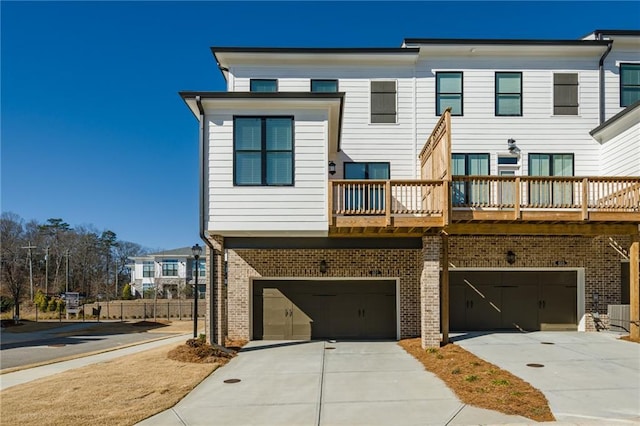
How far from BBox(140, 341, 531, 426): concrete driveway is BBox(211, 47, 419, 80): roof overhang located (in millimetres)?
9348

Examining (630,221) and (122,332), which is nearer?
(630,221)

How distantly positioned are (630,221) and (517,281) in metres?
3.80

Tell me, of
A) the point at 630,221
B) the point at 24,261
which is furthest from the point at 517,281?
the point at 24,261

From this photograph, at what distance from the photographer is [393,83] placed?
15133 mm

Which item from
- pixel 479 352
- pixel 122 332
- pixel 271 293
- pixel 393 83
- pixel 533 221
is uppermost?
pixel 393 83

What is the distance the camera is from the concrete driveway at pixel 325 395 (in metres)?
6.59

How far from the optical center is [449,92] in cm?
1516

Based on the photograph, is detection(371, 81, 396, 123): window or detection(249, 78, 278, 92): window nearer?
detection(371, 81, 396, 123): window

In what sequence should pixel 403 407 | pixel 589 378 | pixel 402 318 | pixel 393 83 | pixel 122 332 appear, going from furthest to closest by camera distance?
pixel 122 332
pixel 393 83
pixel 402 318
pixel 589 378
pixel 403 407

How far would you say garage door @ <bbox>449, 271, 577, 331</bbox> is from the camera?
14.7 meters

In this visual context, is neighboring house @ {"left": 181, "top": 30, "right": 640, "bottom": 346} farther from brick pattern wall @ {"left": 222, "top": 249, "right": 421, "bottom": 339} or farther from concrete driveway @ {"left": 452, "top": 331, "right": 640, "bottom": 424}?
concrete driveway @ {"left": 452, "top": 331, "right": 640, "bottom": 424}

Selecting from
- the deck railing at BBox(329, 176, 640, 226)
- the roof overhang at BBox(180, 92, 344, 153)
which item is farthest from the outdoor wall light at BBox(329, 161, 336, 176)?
the roof overhang at BBox(180, 92, 344, 153)

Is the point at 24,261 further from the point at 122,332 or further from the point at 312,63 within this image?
the point at 312,63

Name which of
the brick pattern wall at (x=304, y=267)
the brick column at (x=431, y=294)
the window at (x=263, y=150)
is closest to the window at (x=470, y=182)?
the brick column at (x=431, y=294)
